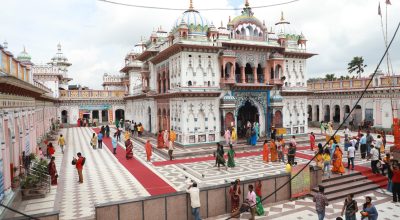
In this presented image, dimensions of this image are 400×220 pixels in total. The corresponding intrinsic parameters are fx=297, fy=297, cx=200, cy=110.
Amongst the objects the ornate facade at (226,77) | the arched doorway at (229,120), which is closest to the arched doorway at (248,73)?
the ornate facade at (226,77)

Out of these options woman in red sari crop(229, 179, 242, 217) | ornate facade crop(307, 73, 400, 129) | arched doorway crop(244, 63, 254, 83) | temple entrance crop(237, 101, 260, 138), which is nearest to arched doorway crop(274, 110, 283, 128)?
temple entrance crop(237, 101, 260, 138)

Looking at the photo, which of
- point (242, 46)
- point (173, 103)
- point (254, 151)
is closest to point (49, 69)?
point (173, 103)

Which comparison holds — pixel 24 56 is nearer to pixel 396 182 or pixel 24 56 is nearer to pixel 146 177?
pixel 146 177

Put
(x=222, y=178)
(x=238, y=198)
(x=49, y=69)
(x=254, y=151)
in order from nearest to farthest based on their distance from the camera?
(x=238, y=198)
(x=222, y=178)
(x=254, y=151)
(x=49, y=69)

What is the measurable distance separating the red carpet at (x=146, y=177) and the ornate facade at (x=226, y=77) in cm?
458

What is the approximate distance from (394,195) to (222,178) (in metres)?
6.56

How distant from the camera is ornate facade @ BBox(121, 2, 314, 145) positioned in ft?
67.8

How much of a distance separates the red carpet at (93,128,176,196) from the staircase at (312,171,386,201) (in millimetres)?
5941

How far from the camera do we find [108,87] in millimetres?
50469

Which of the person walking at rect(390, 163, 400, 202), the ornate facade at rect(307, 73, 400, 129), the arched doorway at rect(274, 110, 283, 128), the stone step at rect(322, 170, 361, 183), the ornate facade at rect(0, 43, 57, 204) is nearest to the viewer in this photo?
the ornate facade at rect(0, 43, 57, 204)

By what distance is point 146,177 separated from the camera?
13.9 metres

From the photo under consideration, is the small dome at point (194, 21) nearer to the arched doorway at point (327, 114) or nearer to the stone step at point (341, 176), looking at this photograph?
the stone step at point (341, 176)

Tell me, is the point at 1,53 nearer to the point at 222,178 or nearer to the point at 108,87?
the point at 222,178

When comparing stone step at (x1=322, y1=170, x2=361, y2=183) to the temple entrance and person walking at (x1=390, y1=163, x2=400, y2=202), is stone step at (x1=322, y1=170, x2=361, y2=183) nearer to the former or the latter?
person walking at (x1=390, y1=163, x2=400, y2=202)
